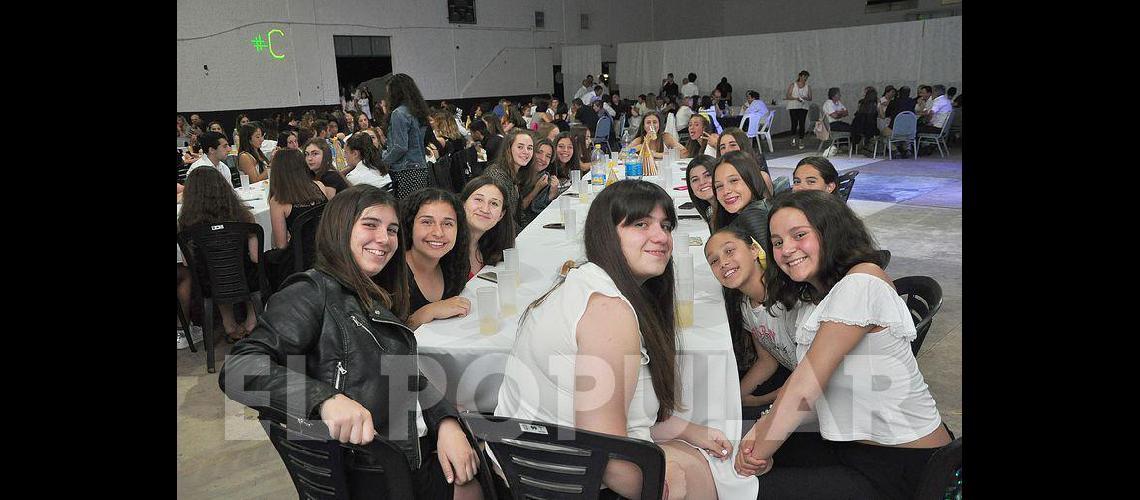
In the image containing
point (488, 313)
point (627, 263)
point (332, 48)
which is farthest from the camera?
point (332, 48)

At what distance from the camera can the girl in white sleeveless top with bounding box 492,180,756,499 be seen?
134 cm

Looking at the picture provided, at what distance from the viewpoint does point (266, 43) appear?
42.3 feet

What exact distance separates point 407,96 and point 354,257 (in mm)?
3404

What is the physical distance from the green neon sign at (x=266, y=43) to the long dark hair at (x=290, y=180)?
34.3 ft

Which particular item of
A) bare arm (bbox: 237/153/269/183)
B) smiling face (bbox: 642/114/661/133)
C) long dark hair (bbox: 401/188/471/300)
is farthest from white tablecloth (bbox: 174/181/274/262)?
smiling face (bbox: 642/114/661/133)

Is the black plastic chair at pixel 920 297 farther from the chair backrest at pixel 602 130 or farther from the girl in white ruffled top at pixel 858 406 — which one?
the chair backrest at pixel 602 130

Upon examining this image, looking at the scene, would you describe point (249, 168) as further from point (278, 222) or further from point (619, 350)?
point (619, 350)

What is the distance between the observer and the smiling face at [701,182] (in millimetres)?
3504

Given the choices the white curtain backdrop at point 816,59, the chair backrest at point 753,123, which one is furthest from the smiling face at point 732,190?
the white curtain backdrop at point 816,59

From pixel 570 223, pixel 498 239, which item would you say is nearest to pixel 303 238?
pixel 498 239

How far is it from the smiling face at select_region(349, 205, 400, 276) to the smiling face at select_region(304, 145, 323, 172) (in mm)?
A: 2837
